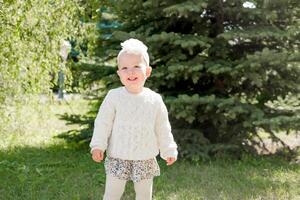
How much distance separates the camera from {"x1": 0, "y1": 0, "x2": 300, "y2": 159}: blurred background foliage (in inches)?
248

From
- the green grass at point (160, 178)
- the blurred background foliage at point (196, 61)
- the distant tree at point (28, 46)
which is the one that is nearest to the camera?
the green grass at point (160, 178)

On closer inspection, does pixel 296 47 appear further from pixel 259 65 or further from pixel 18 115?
pixel 18 115

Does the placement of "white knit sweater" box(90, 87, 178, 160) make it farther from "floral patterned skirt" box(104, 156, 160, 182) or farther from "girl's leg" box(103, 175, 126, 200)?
"girl's leg" box(103, 175, 126, 200)

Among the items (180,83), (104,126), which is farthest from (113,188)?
(180,83)

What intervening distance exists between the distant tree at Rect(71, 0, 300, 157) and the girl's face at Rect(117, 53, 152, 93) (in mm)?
2861

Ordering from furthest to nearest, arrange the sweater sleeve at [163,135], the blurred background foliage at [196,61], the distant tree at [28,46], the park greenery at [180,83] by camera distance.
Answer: the blurred background foliage at [196,61], the park greenery at [180,83], the distant tree at [28,46], the sweater sleeve at [163,135]

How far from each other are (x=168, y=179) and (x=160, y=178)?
3.6 inches

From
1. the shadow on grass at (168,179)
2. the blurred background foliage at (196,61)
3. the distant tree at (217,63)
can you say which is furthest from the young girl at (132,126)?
the distant tree at (217,63)

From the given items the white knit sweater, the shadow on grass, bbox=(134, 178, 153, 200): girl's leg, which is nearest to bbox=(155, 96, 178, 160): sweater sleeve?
the white knit sweater

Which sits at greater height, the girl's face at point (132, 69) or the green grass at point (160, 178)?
the girl's face at point (132, 69)

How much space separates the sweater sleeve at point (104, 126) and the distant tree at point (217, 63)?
2.88 metres

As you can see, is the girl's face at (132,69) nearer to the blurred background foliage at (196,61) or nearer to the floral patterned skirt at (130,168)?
the floral patterned skirt at (130,168)

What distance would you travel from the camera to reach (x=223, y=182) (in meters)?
5.84

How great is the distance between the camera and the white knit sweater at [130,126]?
3.72 metres
